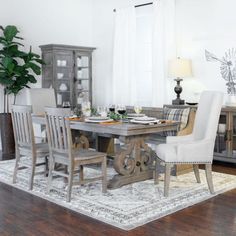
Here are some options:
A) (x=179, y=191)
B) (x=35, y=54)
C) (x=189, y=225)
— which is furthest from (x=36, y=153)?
(x=35, y=54)

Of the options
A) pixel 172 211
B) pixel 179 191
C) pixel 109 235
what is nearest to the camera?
pixel 109 235

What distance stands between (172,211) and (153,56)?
12.5ft

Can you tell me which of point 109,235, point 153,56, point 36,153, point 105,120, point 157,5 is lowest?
point 109,235

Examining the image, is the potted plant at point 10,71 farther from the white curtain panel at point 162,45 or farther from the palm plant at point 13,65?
the white curtain panel at point 162,45

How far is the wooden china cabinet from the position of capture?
7.17 meters

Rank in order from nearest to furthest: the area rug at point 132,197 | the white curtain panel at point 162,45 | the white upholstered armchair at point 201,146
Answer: the area rug at point 132,197, the white upholstered armchair at point 201,146, the white curtain panel at point 162,45

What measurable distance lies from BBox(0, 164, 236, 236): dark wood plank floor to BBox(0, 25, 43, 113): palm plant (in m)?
3.01

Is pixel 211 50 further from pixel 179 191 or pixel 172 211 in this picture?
pixel 172 211

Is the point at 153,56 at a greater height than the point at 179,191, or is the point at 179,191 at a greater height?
the point at 153,56

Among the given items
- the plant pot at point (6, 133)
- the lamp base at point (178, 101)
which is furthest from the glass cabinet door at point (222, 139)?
the plant pot at point (6, 133)

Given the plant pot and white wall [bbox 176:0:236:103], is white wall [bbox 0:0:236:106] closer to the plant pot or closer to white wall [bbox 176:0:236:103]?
white wall [bbox 176:0:236:103]

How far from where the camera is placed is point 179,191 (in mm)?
4191

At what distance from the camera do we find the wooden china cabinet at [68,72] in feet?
23.5

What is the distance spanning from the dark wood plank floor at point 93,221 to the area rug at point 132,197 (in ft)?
0.32
